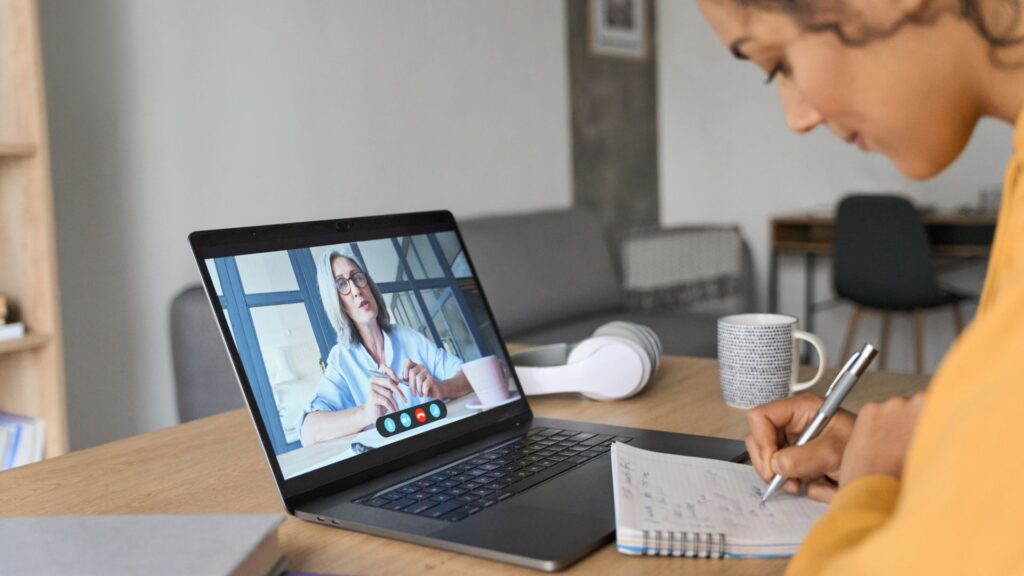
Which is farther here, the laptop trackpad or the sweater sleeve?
the laptop trackpad

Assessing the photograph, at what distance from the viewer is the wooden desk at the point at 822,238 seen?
3.77 meters

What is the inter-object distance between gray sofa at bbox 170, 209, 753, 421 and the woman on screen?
4.29ft

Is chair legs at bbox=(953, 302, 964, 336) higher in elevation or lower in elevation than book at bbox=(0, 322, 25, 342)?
lower

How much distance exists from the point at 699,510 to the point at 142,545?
15.6 inches

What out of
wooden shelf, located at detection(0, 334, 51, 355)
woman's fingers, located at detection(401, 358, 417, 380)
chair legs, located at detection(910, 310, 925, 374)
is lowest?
chair legs, located at detection(910, 310, 925, 374)

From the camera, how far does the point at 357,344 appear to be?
37.0 inches

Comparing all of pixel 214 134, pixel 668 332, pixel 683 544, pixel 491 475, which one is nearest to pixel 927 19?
pixel 683 544

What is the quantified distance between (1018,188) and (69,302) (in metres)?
2.24

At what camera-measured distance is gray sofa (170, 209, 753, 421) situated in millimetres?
2283

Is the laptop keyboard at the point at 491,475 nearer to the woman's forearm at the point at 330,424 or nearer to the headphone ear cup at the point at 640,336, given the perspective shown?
the woman's forearm at the point at 330,424

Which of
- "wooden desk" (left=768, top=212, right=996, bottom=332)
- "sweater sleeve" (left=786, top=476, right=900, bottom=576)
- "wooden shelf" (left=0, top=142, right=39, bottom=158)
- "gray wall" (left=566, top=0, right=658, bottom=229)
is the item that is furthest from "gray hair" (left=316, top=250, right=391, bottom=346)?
"wooden desk" (left=768, top=212, right=996, bottom=332)

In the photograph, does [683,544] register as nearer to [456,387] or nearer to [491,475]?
[491,475]

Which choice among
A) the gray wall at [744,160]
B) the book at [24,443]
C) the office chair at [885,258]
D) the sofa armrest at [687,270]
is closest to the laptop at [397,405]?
the book at [24,443]

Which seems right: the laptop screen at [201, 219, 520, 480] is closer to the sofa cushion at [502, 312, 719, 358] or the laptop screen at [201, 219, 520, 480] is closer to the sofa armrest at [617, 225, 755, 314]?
the sofa cushion at [502, 312, 719, 358]
